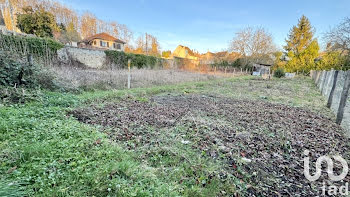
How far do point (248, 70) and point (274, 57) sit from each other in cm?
530

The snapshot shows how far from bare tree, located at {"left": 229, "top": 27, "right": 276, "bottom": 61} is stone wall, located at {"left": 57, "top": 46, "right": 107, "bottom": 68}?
63.0 feet

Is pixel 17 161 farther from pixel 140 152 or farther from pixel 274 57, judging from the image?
pixel 274 57

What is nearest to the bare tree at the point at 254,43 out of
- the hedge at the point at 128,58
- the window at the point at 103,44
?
the hedge at the point at 128,58

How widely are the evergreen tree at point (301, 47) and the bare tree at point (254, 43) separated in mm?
3204

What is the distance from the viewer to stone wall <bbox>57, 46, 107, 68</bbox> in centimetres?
1099

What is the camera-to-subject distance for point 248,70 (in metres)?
23.2

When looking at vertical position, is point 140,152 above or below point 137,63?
below

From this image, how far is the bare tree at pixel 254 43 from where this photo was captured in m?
22.3

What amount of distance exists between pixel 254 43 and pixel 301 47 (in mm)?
7662

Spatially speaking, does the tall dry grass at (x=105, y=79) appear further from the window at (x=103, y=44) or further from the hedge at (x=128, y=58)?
the window at (x=103, y=44)

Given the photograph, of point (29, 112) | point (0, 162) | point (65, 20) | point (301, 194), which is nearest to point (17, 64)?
point (29, 112)

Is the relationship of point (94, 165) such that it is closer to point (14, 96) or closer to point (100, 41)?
point (14, 96)

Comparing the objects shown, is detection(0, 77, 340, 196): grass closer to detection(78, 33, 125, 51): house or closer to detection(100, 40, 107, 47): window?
detection(78, 33, 125, 51): house

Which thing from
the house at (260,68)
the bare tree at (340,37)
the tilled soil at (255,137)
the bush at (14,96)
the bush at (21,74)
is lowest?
the tilled soil at (255,137)
